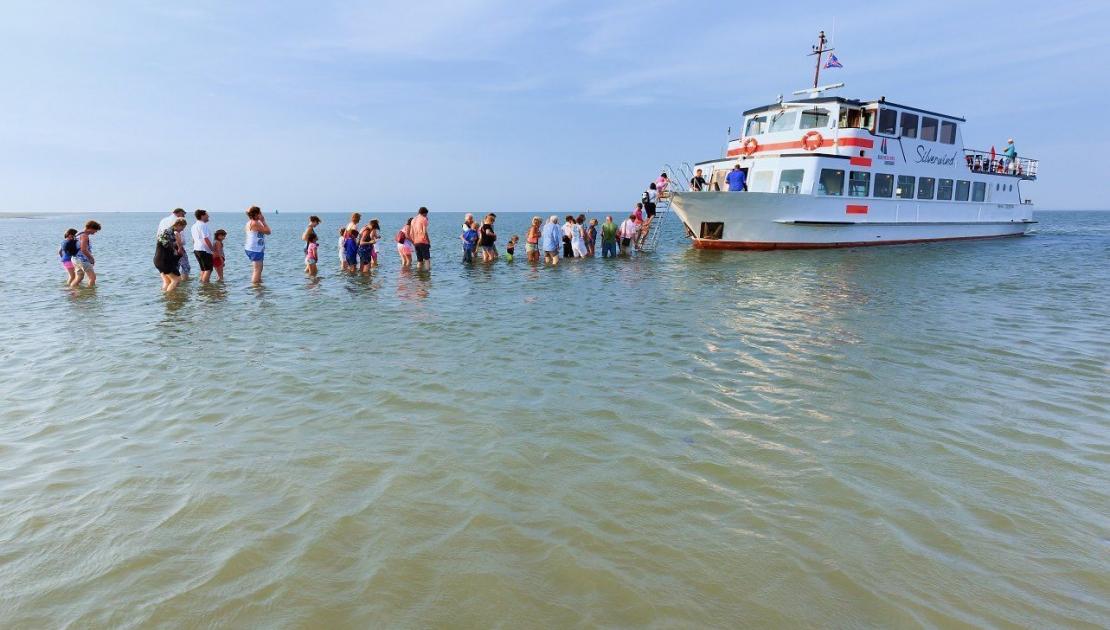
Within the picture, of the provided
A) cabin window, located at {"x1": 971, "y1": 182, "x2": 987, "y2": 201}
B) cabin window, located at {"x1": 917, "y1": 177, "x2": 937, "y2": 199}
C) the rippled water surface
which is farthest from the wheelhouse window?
the rippled water surface

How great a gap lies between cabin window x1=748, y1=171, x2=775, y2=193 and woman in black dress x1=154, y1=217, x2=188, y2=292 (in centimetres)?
2012

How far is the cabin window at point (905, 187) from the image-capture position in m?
24.3

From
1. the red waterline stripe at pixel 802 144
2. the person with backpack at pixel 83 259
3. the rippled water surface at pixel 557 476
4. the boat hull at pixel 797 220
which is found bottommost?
the rippled water surface at pixel 557 476

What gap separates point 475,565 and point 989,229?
1433 inches

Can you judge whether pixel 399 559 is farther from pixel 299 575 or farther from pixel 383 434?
pixel 383 434

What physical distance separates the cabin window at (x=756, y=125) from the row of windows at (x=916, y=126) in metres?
4.43

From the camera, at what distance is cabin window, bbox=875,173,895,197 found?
23.4 m

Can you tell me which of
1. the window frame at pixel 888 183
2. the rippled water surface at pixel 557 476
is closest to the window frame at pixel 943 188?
the window frame at pixel 888 183

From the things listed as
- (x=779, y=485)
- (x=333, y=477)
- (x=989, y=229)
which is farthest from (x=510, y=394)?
(x=989, y=229)

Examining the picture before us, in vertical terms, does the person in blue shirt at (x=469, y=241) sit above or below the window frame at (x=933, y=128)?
below

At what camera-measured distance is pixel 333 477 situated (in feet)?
13.6

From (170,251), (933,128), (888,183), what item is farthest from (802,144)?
(170,251)

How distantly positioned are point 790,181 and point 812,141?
1921 mm

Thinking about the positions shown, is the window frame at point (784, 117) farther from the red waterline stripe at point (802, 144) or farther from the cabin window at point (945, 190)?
the cabin window at point (945, 190)
